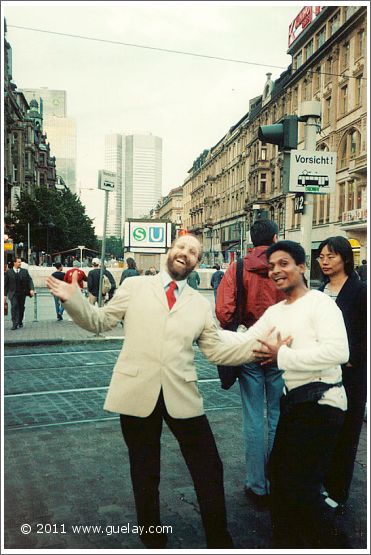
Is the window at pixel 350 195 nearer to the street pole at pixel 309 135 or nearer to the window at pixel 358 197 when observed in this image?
the window at pixel 358 197

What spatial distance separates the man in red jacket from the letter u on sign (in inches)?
633

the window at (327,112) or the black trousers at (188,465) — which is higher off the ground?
the window at (327,112)

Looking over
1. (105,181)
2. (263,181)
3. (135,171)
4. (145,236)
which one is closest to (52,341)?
(105,181)

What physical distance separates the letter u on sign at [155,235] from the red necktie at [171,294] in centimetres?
1686

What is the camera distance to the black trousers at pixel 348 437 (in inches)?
135

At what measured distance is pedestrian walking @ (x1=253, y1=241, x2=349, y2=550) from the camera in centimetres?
250

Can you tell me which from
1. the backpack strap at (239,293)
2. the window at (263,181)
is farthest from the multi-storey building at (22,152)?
the backpack strap at (239,293)

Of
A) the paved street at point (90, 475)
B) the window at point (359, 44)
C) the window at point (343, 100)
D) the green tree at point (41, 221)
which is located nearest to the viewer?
the paved street at point (90, 475)

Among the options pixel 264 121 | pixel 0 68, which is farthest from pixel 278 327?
pixel 264 121

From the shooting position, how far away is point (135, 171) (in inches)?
5458

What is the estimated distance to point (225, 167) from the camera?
72.9 meters

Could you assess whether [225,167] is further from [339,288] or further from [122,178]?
[122,178]

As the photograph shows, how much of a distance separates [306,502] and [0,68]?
8.85 feet

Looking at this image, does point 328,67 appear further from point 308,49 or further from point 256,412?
point 256,412
